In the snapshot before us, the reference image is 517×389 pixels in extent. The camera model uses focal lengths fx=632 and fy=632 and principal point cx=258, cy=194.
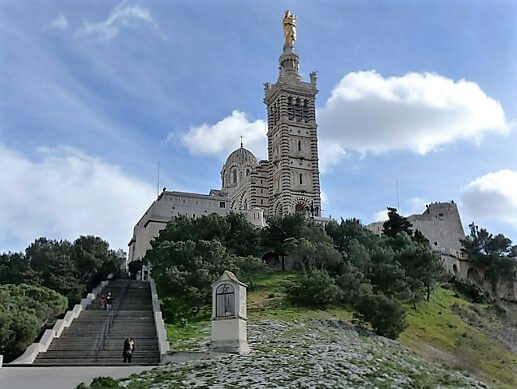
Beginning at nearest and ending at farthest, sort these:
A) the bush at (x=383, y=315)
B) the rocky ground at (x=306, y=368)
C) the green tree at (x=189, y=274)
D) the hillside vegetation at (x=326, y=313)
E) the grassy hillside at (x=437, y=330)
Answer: the rocky ground at (x=306, y=368)
the hillside vegetation at (x=326, y=313)
the grassy hillside at (x=437, y=330)
the bush at (x=383, y=315)
the green tree at (x=189, y=274)

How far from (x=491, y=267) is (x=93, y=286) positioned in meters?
37.2

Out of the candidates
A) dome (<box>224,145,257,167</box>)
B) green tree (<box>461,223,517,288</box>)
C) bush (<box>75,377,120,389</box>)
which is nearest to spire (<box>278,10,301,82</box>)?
dome (<box>224,145,257,167</box>)

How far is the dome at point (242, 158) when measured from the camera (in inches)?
3270

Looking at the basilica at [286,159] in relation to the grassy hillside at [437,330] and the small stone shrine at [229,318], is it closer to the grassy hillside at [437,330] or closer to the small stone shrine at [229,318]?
the grassy hillside at [437,330]

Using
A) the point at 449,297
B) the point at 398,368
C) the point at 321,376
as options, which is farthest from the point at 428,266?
the point at 321,376

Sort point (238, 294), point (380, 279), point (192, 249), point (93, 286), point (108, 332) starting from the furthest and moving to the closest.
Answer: point (93, 286) < point (380, 279) < point (192, 249) < point (108, 332) < point (238, 294)

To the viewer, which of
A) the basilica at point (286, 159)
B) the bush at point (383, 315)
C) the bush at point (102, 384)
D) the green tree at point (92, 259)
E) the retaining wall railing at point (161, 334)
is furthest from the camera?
the basilica at point (286, 159)

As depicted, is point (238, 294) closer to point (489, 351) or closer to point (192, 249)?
point (192, 249)

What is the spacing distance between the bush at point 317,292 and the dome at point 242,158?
5088 cm

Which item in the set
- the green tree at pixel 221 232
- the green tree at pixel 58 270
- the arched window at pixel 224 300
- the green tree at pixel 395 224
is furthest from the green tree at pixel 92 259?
the green tree at pixel 395 224

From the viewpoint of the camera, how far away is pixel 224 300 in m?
19.3

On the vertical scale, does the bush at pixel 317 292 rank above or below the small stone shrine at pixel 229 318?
above

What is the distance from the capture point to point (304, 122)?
75062mm

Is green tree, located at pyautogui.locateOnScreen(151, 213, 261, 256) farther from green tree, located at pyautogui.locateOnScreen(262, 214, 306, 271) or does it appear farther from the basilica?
the basilica
